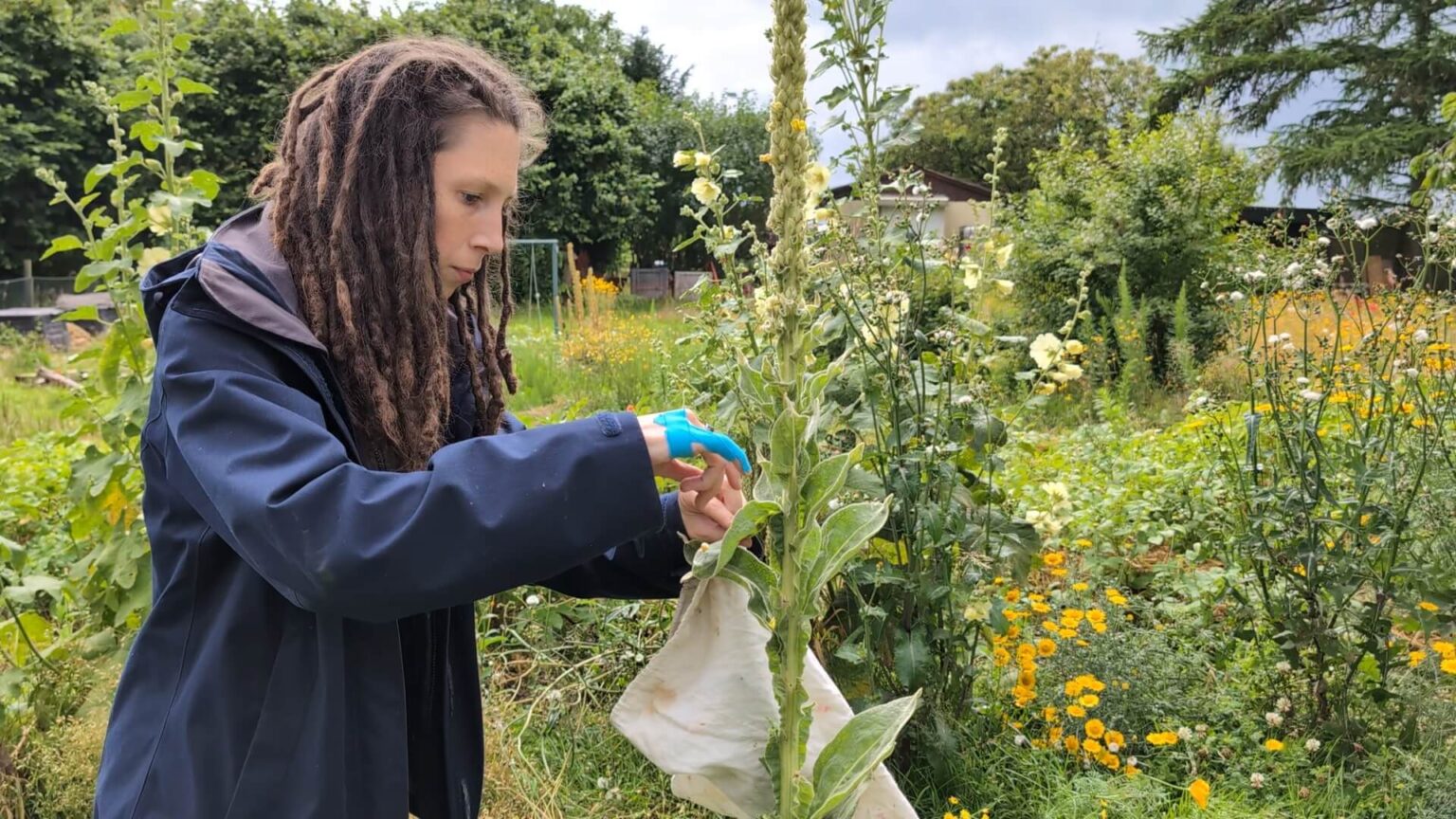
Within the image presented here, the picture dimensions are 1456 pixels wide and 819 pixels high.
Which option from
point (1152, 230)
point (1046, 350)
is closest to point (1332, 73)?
point (1152, 230)

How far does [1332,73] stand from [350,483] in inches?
1066

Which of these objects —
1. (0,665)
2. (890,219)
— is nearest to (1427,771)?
(890,219)

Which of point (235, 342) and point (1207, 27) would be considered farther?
point (1207, 27)

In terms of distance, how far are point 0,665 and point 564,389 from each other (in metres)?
4.43

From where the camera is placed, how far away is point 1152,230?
26.4 ft

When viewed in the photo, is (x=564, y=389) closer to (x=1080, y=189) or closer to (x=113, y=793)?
(x=1080, y=189)

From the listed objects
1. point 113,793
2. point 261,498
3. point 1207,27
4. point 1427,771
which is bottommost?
point 1427,771

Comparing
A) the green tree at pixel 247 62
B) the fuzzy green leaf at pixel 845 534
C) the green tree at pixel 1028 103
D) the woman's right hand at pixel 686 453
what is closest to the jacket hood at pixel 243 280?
the woman's right hand at pixel 686 453

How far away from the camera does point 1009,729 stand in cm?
262

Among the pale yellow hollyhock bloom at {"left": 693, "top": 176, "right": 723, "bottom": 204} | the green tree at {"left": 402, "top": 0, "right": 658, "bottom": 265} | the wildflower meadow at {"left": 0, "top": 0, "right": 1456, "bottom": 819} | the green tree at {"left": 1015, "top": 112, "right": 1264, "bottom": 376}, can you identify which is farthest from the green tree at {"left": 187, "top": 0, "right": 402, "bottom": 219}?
the pale yellow hollyhock bloom at {"left": 693, "top": 176, "right": 723, "bottom": 204}

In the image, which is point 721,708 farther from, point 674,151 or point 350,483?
point 674,151

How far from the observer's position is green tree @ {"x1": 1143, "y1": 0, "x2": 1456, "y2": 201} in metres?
20.4

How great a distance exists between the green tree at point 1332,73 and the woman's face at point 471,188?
21138 millimetres

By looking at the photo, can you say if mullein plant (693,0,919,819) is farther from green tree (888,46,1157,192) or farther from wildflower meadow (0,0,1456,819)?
green tree (888,46,1157,192)
